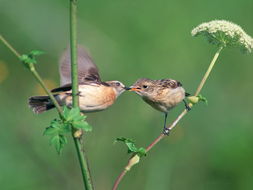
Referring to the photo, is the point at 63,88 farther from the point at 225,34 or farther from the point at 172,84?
the point at 172,84

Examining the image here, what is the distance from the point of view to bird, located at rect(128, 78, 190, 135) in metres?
5.95

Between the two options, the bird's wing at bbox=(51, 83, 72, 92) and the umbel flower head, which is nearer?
the umbel flower head

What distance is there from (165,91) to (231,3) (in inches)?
192

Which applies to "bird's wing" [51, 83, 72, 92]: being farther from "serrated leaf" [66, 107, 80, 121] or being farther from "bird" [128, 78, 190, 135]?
"serrated leaf" [66, 107, 80, 121]

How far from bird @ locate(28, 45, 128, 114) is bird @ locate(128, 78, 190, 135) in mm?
579

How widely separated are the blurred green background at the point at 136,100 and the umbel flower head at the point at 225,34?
2957mm

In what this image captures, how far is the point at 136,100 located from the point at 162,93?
2.50 m

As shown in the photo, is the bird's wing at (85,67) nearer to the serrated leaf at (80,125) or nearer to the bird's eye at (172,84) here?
the bird's eye at (172,84)

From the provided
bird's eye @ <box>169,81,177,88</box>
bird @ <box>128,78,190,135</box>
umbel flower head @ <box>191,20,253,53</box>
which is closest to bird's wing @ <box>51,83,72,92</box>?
bird @ <box>128,78,190,135</box>

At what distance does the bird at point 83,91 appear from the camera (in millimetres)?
5227

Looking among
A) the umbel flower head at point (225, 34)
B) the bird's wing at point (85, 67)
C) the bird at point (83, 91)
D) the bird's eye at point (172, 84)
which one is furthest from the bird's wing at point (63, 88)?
the bird's eye at point (172, 84)

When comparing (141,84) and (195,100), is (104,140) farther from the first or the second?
(195,100)

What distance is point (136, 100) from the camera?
8.72 meters

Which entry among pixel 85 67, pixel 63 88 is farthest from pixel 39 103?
→ pixel 85 67
